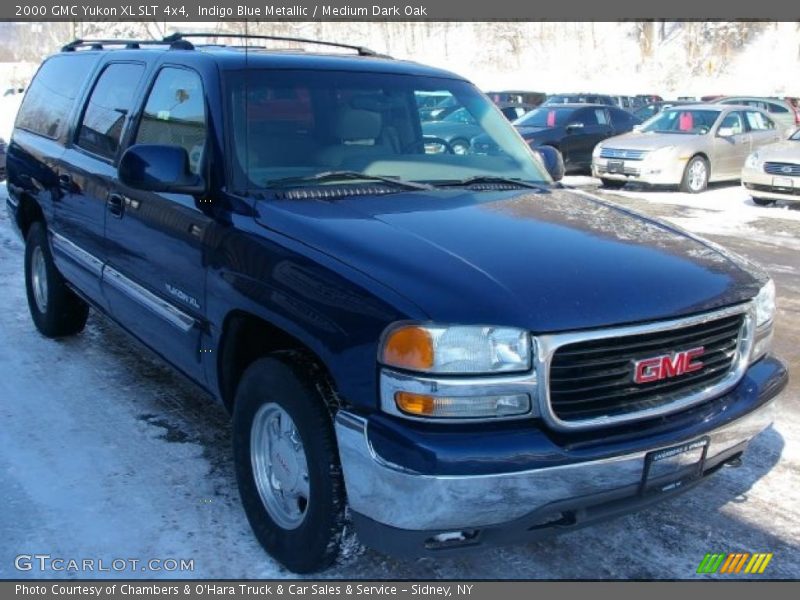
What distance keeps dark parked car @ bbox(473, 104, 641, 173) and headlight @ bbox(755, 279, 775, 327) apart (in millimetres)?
14582

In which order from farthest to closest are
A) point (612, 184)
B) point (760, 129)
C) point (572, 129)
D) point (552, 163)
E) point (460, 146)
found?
point (572, 129)
point (760, 129)
point (612, 184)
point (552, 163)
point (460, 146)

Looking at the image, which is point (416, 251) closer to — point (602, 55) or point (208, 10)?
point (208, 10)

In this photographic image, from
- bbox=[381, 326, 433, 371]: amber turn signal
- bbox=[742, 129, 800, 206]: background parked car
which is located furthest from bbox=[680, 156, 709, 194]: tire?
bbox=[381, 326, 433, 371]: amber turn signal

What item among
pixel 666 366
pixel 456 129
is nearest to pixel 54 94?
pixel 456 129

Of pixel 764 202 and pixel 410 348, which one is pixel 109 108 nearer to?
pixel 410 348

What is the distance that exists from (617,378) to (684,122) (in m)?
15.1

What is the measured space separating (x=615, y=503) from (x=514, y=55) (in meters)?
62.9

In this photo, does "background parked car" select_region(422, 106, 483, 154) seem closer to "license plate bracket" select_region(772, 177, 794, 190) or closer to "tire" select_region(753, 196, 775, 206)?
"license plate bracket" select_region(772, 177, 794, 190)

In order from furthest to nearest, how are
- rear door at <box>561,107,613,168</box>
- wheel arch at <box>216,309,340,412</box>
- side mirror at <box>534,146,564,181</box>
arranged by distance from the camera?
1. rear door at <box>561,107,613,168</box>
2. side mirror at <box>534,146,564,181</box>
3. wheel arch at <box>216,309,340,412</box>

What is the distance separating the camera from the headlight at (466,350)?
2590 mm

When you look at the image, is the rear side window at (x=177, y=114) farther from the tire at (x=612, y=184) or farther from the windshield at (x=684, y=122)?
the windshield at (x=684, y=122)

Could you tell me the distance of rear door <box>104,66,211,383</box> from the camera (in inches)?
147

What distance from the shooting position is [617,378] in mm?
2770

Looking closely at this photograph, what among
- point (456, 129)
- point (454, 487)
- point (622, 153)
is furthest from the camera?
point (622, 153)
